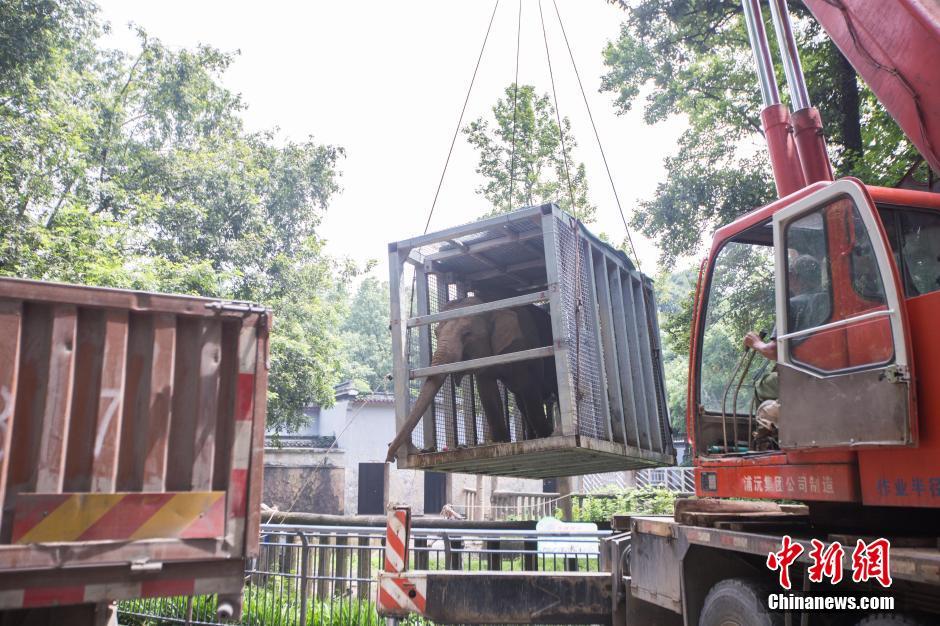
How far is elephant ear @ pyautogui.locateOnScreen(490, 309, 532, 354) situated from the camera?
6.39 m

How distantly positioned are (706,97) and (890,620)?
40.6 feet

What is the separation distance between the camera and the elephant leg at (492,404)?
6516mm

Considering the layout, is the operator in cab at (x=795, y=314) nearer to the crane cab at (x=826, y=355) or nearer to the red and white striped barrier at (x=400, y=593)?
the crane cab at (x=826, y=355)

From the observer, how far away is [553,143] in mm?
21328

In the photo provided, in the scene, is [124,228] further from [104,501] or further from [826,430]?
[826,430]

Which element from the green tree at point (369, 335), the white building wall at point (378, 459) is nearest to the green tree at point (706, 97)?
the white building wall at point (378, 459)

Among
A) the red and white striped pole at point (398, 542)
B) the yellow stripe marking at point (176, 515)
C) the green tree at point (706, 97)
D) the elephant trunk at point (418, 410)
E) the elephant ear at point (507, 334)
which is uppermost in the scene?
the green tree at point (706, 97)

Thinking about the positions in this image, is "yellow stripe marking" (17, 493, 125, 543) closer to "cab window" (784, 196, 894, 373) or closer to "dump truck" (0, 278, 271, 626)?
"dump truck" (0, 278, 271, 626)

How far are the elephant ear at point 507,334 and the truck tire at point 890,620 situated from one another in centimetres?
337

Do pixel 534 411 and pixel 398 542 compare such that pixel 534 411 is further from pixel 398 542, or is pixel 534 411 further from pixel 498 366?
pixel 398 542

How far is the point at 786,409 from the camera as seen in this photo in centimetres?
392

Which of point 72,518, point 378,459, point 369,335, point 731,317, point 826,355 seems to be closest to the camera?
point 72,518

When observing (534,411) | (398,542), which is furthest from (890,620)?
(534,411)

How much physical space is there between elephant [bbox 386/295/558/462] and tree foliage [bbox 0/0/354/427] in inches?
339
